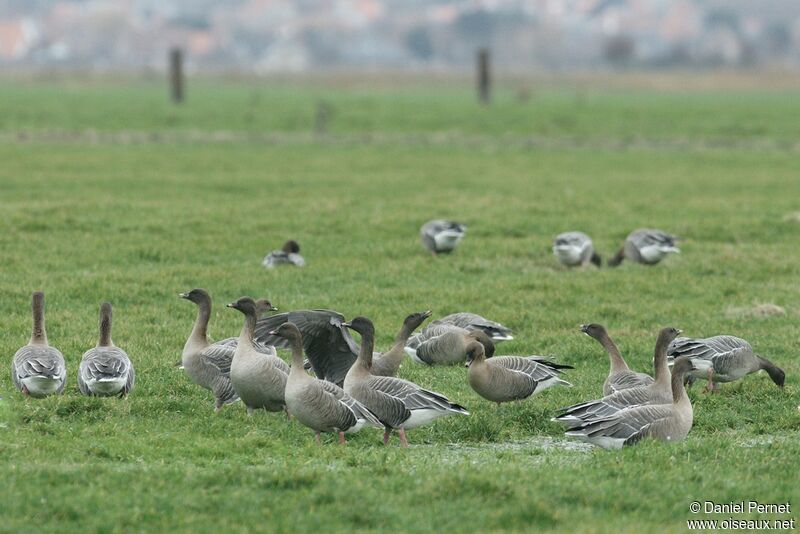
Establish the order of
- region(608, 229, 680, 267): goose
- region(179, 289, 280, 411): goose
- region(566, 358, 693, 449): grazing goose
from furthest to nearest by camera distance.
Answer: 1. region(608, 229, 680, 267): goose
2. region(179, 289, 280, 411): goose
3. region(566, 358, 693, 449): grazing goose

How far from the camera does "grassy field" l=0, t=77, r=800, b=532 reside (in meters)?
8.52

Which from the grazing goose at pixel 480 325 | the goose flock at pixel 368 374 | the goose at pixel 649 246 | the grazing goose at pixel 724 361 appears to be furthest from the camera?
the goose at pixel 649 246

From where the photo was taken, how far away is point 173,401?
37.6ft

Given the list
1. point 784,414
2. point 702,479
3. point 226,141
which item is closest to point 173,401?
point 702,479

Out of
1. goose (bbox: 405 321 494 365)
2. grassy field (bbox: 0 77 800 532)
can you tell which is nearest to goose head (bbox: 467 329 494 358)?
goose (bbox: 405 321 494 365)

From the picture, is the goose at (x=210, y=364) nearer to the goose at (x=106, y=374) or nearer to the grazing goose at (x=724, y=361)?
the goose at (x=106, y=374)

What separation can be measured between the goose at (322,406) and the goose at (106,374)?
1648 mm

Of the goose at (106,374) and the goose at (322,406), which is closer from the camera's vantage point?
the goose at (322,406)

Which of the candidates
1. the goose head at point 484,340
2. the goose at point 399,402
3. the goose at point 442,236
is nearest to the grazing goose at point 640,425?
the goose at point 399,402

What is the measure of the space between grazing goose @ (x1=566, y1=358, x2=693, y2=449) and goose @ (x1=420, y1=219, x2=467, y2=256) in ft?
30.2

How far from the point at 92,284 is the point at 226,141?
87.0 ft

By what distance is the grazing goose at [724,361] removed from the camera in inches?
481

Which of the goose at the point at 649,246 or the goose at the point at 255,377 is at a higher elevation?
the goose at the point at 255,377

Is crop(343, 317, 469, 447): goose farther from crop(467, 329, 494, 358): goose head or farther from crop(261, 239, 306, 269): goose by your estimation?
crop(261, 239, 306, 269): goose
